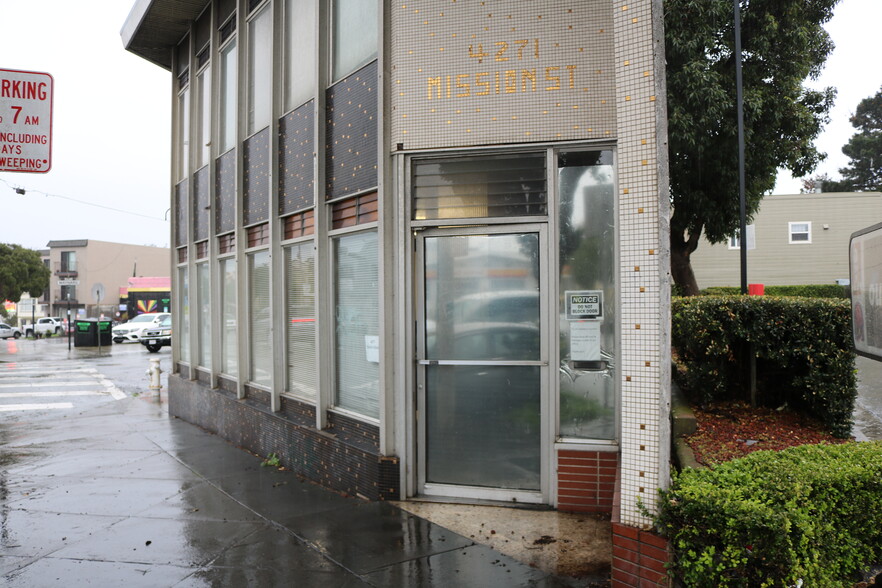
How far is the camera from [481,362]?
6.02 m

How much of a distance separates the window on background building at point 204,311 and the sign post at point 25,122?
582cm

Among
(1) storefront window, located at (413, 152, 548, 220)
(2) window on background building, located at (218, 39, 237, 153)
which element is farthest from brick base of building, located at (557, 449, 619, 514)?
(2) window on background building, located at (218, 39, 237, 153)

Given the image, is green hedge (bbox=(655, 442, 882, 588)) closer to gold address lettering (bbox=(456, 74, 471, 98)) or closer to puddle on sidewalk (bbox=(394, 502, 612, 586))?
puddle on sidewalk (bbox=(394, 502, 612, 586))

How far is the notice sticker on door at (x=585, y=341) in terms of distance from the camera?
570 cm

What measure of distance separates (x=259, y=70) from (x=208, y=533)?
6.36 metres

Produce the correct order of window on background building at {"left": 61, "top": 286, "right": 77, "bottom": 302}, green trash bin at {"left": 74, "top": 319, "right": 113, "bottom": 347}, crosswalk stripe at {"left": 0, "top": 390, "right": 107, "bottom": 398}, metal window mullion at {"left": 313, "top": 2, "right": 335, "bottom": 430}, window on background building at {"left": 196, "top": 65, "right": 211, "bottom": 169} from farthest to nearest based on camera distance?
window on background building at {"left": 61, "top": 286, "right": 77, "bottom": 302} → green trash bin at {"left": 74, "top": 319, "right": 113, "bottom": 347} → crosswalk stripe at {"left": 0, "top": 390, "right": 107, "bottom": 398} → window on background building at {"left": 196, "top": 65, "right": 211, "bottom": 169} → metal window mullion at {"left": 313, "top": 2, "right": 335, "bottom": 430}

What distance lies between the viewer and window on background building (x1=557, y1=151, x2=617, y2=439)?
18.6 ft

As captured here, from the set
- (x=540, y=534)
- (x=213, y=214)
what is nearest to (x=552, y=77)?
(x=540, y=534)

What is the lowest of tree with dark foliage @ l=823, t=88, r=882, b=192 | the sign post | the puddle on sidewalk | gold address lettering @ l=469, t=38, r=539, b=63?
the puddle on sidewalk

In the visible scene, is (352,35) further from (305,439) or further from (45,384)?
(45,384)

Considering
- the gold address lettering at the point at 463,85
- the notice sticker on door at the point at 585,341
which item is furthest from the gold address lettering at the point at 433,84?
the notice sticker on door at the point at 585,341

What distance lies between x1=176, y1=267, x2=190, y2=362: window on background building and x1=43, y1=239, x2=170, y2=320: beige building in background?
52.4m

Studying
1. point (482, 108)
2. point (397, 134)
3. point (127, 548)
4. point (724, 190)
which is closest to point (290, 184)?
point (397, 134)

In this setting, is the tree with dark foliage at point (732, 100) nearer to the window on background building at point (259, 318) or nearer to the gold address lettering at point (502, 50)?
the window on background building at point (259, 318)
